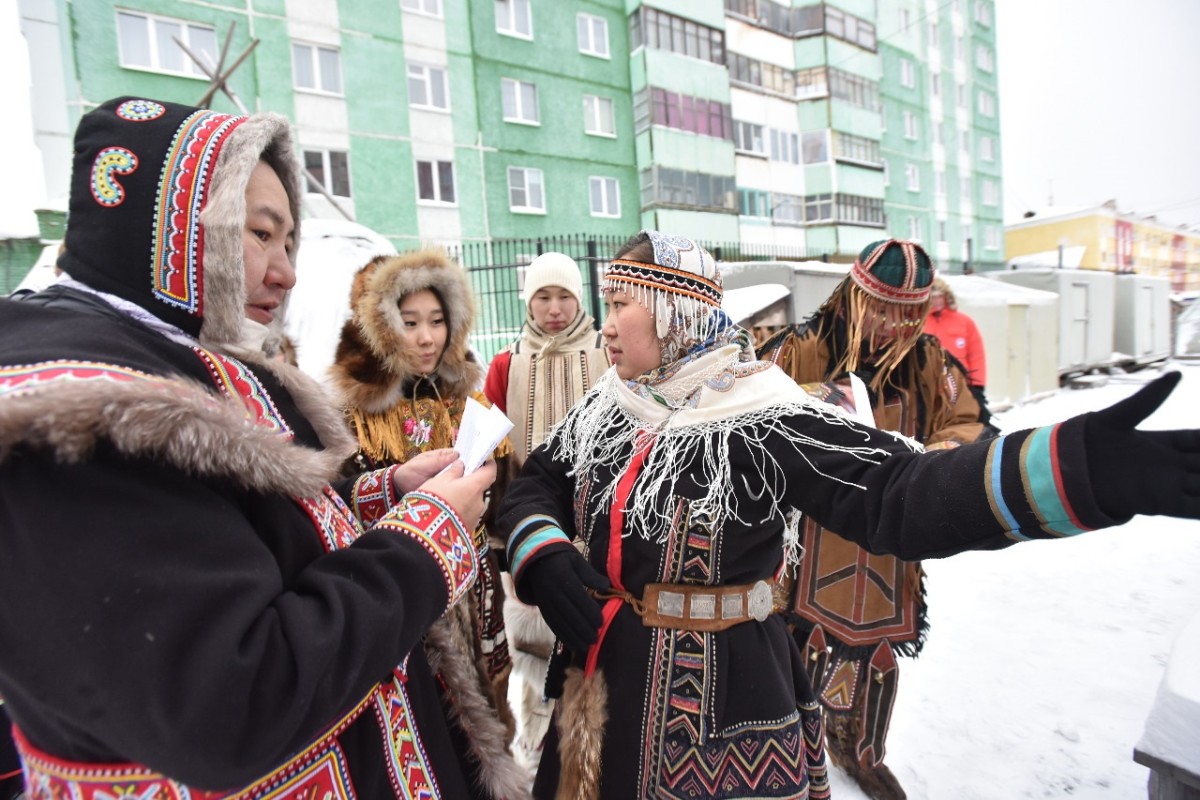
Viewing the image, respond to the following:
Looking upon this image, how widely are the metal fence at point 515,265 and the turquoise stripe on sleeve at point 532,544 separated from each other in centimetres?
174

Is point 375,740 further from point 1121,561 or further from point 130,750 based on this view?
point 1121,561

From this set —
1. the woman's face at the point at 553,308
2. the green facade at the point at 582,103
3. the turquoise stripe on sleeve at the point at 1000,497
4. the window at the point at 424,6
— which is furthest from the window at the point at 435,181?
the turquoise stripe on sleeve at the point at 1000,497

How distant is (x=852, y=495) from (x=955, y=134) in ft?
114

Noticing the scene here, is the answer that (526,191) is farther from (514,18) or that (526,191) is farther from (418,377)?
(418,377)

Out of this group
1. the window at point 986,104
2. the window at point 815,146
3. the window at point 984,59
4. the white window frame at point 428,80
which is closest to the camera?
the white window frame at point 428,80

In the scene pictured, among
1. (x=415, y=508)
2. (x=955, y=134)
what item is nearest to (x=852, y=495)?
(x=415, y=508)

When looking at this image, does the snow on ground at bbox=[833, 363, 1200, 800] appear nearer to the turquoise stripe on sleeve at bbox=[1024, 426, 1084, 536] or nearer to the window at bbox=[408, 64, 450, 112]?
the turquoise stripe on sleeve at bbox=[1024, 426, 1084, 536]

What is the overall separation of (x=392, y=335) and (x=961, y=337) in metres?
4.25

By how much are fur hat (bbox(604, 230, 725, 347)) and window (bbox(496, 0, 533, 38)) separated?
17189mm

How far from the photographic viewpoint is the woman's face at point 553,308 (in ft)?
12.1

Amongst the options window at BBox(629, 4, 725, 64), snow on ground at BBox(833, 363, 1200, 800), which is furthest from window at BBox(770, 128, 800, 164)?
snow on ground at BBox(833, 363, 1200, 800)

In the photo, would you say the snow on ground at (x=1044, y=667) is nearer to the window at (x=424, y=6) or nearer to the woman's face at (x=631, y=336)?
the woman's face at (x=631, y=336)

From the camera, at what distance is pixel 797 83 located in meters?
23.1

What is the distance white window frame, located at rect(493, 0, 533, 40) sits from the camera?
16.3 metres
